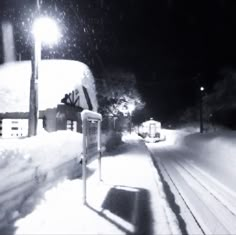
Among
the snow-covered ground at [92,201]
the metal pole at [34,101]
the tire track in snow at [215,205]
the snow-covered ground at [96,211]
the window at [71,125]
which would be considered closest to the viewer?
the snow-covered ground at [96,211]

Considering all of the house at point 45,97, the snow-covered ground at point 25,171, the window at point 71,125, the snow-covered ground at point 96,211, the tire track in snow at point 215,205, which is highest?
the house at point 45,97

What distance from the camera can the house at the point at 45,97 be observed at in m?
19.8

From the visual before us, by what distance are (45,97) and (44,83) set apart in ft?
6.12

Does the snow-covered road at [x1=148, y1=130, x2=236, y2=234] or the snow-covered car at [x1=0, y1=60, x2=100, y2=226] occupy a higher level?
the snow-covered car at [x1=0, y1=60, x2=100, y2=226]

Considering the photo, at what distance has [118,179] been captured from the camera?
10.2 meters

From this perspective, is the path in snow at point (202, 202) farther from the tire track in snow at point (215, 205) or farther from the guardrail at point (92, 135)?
the guardrail at point (92, 135)

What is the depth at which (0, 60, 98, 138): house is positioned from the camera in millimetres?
19766

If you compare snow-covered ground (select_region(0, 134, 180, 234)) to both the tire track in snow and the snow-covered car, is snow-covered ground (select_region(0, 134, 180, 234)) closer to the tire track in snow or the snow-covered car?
the snow-covered car

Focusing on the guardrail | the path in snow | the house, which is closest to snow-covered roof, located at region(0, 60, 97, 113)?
the house

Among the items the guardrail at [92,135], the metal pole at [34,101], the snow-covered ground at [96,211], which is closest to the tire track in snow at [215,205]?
the snow-covered ground at [96,211]

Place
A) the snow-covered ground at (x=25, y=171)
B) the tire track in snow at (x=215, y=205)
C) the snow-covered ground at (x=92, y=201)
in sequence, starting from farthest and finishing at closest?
the tire track in snow at (x=215, y=205) < the snow-covered ground at (x=25, y=171) < the snow-covered ground at (x=92, y=201)

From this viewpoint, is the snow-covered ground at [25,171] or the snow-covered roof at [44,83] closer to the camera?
the snow-covered ground at [25,171]

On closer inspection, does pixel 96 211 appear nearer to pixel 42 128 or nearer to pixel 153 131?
pixel 42 128

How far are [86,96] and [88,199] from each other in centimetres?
1976
